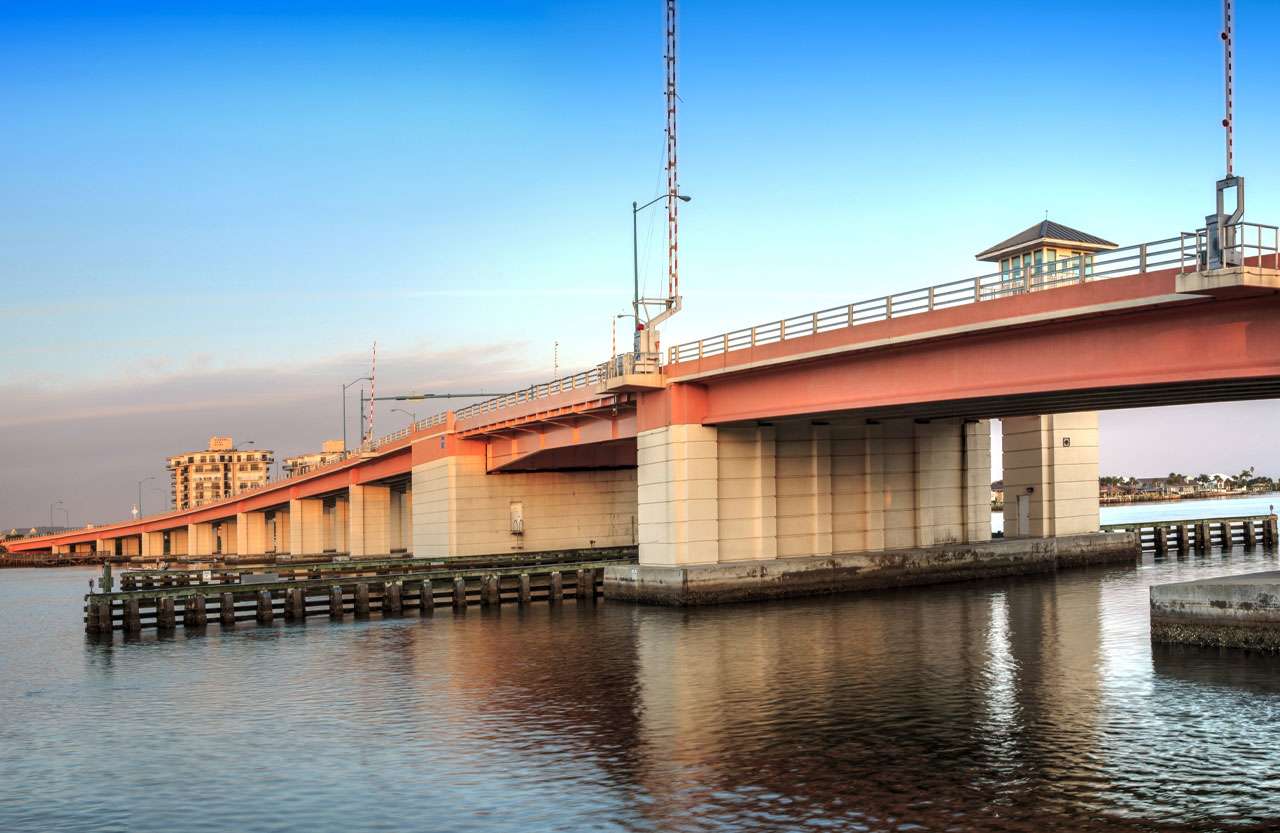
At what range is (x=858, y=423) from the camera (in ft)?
178

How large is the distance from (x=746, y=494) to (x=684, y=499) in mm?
3389

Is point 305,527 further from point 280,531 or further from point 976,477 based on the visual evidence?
point 976,477

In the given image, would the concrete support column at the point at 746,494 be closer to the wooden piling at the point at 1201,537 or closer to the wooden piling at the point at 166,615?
the wooden piling at the point at 166,615

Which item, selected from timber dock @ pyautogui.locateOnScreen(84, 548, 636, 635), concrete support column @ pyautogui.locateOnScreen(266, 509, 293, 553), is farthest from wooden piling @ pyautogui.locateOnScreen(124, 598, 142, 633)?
concrete support column @ pyautogui.locateOnScreen(266, 509, 293, 553)

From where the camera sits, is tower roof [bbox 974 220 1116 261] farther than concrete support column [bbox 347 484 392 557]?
No

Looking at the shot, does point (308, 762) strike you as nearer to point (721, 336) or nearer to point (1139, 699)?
point (1139, 699)

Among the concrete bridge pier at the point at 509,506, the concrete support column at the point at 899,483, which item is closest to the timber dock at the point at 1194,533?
the concrete support column at the point at 899,483

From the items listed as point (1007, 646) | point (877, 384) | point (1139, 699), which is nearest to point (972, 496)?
point (877, 384)

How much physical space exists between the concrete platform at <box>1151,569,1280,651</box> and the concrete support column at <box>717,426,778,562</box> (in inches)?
788

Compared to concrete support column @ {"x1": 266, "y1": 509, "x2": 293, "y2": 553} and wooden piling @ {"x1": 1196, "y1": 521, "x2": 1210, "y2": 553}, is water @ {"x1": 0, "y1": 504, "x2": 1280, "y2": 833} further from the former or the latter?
concrete support column @ {"x1": 266, "y1": 509, "x2": 293, "y2": 553}

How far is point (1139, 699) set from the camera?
24.7 metres

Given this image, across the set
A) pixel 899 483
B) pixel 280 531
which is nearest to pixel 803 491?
pixel 899 483

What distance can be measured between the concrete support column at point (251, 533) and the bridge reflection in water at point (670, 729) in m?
97.8

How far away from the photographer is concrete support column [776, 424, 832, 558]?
171ft
